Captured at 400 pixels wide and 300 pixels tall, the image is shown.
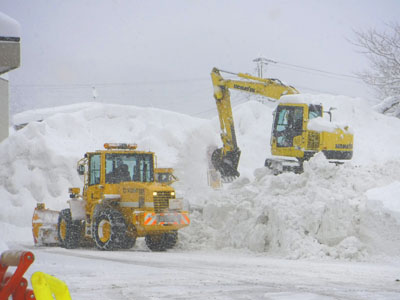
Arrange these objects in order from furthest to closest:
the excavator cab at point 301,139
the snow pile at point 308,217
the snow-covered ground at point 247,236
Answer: the excavator cab at point 301,139
the snow pile at point 308,217
the snow-covered ground at point 247,236

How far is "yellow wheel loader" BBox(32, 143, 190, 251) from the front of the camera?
505 inches

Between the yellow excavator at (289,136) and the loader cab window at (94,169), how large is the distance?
602cm

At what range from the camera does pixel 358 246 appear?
11.5 m

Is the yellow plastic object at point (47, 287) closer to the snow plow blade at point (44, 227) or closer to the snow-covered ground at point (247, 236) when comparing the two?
the snow-covered ground at point (247, 236)

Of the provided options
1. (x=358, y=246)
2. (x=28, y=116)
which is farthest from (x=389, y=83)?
(x=28, y=116)

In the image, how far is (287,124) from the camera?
18.1 meters

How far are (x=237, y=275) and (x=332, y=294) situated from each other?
202 cm

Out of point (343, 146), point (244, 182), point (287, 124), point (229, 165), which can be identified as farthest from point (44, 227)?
point (343, 146)

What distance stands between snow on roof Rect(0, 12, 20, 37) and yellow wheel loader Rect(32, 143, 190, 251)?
22.8 ft

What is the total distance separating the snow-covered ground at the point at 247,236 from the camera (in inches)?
302

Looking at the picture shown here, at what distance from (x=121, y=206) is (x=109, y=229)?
70 cm

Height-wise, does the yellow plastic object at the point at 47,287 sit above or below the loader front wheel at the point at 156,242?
above

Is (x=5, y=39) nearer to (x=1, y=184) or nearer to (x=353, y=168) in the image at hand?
(x=353, y=168)

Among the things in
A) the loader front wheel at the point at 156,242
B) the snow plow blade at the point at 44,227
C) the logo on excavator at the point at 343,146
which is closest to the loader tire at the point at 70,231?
the snow plow blade at the point at 44,227
